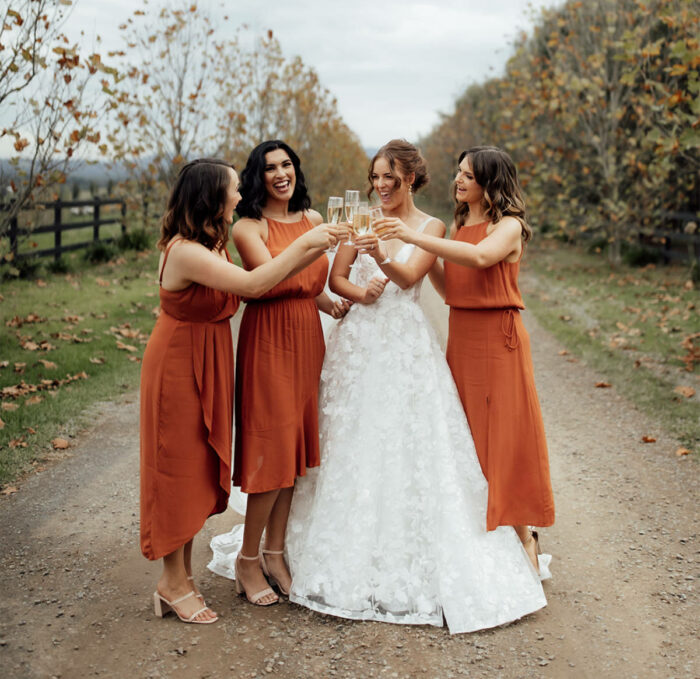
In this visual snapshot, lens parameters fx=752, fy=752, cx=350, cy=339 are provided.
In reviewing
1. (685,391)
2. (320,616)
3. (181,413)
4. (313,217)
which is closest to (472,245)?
(313,217)

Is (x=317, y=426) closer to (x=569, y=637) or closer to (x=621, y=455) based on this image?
(x=569, y=637)

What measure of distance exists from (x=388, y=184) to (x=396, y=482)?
62.4 inches

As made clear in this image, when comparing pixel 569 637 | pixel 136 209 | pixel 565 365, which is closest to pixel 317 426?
pixel 569 637

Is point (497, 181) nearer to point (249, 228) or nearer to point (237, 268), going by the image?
point (249, 228)

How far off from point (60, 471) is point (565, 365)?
6113mm

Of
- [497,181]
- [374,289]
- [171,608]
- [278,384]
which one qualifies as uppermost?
[497,181]

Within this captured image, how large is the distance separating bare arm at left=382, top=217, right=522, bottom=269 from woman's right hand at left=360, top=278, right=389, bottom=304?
0.36 meters

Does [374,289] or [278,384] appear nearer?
[278,384]

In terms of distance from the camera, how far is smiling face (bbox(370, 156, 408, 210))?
4051 millimetres

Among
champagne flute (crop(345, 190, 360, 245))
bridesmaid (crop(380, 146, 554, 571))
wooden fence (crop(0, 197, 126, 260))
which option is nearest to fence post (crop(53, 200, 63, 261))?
wooden fence (crop(0, 197, 126, 260))

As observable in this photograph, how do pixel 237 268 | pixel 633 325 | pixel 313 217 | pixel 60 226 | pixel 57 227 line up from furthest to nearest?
pixel 60 226, pixel 57 227, pixel 633 325, pixel 313 217, pixel 237 268

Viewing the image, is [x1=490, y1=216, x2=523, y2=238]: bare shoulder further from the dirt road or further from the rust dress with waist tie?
the dirt road

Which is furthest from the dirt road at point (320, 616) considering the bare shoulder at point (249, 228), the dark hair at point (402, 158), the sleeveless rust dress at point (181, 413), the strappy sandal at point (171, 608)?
the dark hair at point (402, 158)

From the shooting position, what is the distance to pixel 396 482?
384 cm
